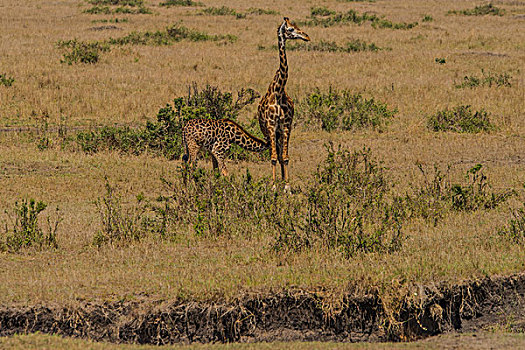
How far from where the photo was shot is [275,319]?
24.7 ft

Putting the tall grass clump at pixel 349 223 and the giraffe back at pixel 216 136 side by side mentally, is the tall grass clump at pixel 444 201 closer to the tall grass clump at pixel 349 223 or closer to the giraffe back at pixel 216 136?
the tall grass clump at pixel 349 223

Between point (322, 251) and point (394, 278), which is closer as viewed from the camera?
point (394, 278)

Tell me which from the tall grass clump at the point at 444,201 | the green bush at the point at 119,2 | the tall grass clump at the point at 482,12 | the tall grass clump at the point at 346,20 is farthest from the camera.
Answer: the green bush at the point at 119,2

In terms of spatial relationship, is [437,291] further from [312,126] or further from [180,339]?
[312,126]

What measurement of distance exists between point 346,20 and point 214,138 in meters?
33.2

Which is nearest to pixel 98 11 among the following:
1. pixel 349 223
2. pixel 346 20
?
pixel 346 20

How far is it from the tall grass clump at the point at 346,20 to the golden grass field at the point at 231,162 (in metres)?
1.06

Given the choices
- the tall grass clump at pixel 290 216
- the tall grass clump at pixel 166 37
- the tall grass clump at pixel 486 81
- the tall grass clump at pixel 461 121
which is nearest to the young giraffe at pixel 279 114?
the tall grass clump at pixel 290 216

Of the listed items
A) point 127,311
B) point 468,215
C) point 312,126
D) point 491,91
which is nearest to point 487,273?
point 468,215

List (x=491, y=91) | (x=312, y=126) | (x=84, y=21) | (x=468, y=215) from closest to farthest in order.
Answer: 1. (x=468, y=215)
2. (x=312, y=126)
3. (x=491, y=91)
4. (x=84, y=21)

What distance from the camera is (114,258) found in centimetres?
894

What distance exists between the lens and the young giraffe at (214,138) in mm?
12977

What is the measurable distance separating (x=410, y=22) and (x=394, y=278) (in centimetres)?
3798

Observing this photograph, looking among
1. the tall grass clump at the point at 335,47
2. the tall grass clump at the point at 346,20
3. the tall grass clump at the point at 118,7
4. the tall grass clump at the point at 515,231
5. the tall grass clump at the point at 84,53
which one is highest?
the tall grass clump at the point at 118,7
